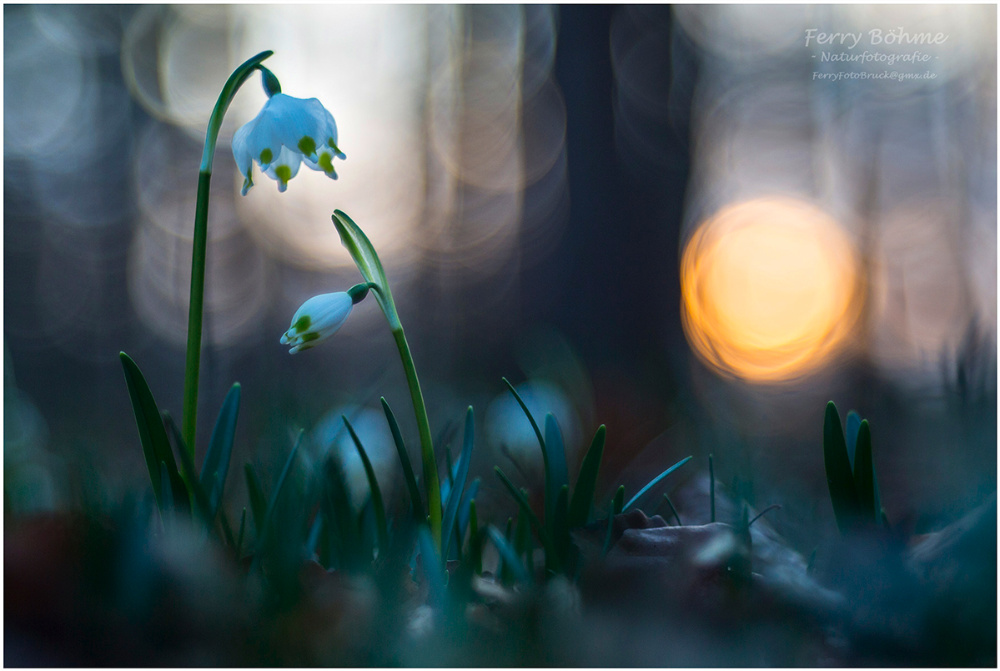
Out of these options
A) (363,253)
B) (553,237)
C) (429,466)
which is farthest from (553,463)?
(553,237)

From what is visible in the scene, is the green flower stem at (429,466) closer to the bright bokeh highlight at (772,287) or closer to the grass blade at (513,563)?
the grass blade at (513,563)

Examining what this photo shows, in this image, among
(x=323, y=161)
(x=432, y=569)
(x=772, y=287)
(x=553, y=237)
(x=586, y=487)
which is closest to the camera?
(x=432, y=569)

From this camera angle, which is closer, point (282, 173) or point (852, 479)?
point (852, 479)

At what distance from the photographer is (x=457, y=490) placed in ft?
2.86

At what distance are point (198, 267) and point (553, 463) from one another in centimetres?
62

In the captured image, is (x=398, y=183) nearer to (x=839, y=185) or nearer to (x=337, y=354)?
(x=337, y=354)

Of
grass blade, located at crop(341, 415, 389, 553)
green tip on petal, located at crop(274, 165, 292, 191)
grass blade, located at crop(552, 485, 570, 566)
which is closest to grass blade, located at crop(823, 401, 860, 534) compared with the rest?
grass blade, located at crop(552, 485, 570, 566)

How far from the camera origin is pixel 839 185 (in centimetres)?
473

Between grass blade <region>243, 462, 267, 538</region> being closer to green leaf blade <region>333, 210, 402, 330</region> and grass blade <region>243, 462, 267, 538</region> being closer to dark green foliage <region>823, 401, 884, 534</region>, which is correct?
green leaf blade <region>333, 210, 402, 330</region>

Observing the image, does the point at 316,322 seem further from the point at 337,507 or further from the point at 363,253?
the point at 337,507

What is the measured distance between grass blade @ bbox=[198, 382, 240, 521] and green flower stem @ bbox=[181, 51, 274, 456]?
0.06 meters

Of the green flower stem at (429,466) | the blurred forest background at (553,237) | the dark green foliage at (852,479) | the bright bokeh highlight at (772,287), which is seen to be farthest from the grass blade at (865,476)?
the bright bokeh highlight at (772,287)

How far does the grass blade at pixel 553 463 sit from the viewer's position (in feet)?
2.85

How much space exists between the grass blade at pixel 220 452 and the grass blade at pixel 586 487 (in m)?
0.48
